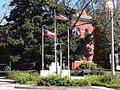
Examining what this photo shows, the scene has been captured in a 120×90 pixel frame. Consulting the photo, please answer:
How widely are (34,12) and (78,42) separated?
7.20 metres

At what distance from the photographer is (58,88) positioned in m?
16.6

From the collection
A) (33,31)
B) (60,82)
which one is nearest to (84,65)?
(33,31)

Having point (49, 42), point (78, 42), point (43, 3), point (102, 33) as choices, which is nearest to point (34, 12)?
point (43, 3)

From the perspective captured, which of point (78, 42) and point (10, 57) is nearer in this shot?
point (10, 57)

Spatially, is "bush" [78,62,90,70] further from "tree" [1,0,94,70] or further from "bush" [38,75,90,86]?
"bush" [38,75,90,86]

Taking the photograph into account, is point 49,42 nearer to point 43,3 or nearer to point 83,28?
point 43,3

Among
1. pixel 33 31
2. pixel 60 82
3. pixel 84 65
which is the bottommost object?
pixel 60 82

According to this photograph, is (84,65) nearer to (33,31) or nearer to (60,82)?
(33,31)

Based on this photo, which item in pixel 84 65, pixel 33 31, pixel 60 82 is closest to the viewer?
pixel 60 82

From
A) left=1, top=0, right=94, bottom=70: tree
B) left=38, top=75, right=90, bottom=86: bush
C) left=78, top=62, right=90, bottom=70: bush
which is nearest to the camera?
left=38, top=75, right=90, bottom=86: bush

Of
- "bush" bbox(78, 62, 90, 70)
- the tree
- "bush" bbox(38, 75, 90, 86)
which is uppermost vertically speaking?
the tree

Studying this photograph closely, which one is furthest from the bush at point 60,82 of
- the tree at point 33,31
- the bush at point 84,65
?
the bush at point 84,65

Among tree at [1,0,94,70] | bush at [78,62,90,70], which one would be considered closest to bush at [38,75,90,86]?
tree at [1,0,94,70]

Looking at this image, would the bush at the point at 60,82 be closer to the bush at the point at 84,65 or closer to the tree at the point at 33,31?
the tree at the point at 33,31
